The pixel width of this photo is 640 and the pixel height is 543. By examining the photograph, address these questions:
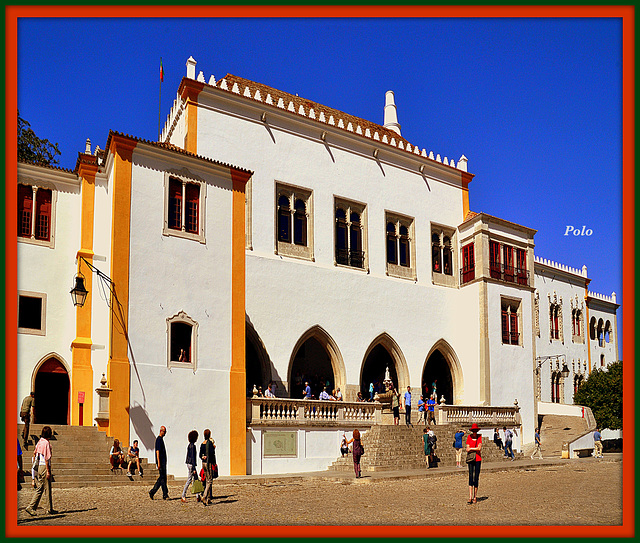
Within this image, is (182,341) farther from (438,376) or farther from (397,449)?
(438,376)

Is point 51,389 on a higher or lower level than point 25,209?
lower

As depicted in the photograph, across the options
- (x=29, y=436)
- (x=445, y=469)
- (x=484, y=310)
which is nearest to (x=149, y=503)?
(x=29, y=436)

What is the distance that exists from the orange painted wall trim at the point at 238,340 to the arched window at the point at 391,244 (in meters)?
10.4

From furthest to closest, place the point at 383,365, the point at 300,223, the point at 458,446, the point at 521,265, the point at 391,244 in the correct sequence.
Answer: the point at 521,265, the point at 383,365, the point at 391,244, the point at 300,223, the point at 458,446

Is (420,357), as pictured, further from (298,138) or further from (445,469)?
(298,138)

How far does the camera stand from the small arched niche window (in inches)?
763

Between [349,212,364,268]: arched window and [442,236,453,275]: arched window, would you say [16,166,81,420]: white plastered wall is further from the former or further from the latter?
[442,236,453,275]: arched window

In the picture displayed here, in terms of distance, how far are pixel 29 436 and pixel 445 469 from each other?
12.2 meters

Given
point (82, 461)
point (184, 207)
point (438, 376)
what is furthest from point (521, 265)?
point (82, 461)

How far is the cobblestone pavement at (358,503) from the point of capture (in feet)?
35.6

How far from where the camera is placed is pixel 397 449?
2322cm

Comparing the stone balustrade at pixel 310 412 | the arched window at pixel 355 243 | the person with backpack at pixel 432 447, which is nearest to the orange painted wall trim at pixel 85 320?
the stone balustrade at pixel 310 412

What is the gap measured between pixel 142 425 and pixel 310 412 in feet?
19.8

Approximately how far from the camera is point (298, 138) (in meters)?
28.2
